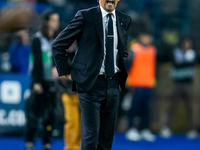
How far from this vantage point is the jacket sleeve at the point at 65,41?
5.08 m

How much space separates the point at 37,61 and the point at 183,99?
15.5ft

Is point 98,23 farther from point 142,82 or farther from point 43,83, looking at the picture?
point 142,82

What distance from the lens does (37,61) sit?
22.8 ft

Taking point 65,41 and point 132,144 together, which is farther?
point 132,144

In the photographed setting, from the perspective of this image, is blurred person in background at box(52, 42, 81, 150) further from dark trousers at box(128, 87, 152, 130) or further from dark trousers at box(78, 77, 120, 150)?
dark trousers at box(128, 87, 152, 130)

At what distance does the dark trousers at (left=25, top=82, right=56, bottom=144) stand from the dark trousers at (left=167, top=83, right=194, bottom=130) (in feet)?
13.7

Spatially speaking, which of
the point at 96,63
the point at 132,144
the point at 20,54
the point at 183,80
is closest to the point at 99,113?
the point at 96,63

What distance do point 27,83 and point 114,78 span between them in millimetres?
4476

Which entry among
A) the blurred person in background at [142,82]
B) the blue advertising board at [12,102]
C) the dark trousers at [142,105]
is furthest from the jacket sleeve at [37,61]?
the dark trousers at [142,105]

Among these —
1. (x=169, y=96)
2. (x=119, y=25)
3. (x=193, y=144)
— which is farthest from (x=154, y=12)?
(x=119, y=25)

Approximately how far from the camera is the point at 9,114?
9344 millimetres

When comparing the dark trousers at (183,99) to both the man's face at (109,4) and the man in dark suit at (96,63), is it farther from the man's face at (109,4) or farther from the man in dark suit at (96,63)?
the man's face at (109,4)

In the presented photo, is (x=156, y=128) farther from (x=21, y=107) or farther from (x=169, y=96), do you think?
(x=21, y=107)

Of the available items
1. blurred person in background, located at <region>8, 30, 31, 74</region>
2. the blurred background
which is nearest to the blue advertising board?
the blurred background
